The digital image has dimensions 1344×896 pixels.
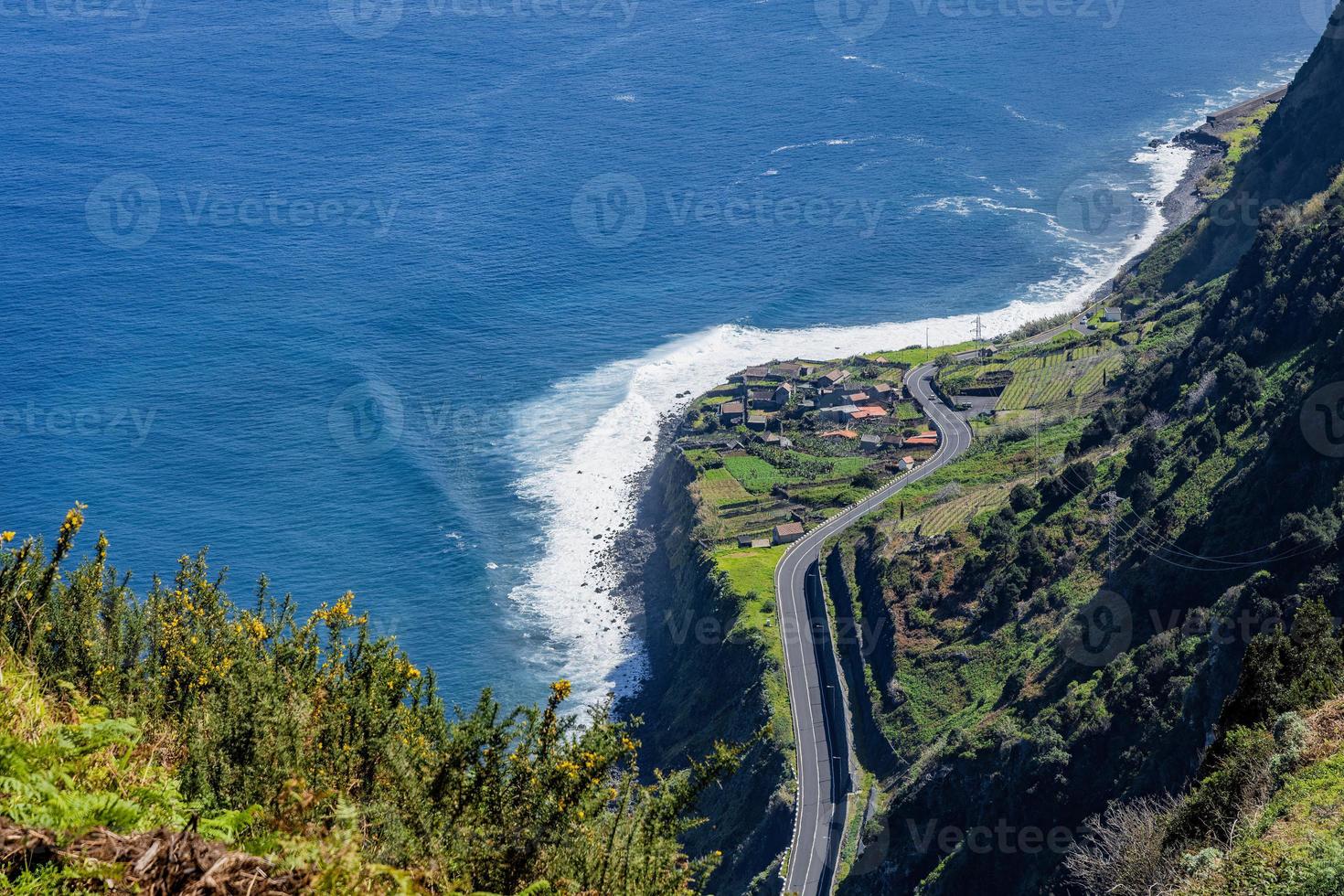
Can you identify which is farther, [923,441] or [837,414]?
[837,414]

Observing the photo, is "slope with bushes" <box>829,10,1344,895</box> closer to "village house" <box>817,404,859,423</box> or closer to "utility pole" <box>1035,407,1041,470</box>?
"utility pole" <box>1035,407,1041,470</box>

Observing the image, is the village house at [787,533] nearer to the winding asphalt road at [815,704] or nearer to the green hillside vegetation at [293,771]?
the winding asphalt road at [815,704]

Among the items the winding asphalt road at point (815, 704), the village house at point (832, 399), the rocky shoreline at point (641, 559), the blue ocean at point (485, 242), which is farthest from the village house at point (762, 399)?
the winding asphalt road at point (815, 704)

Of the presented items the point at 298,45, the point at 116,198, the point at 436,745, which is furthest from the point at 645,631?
the point at 298,45

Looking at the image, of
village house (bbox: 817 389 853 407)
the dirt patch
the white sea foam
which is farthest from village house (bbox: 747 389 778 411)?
the dirt patch

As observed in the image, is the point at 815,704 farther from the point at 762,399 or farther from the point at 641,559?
the point at 762,399

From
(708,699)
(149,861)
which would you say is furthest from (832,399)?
(149,861)
